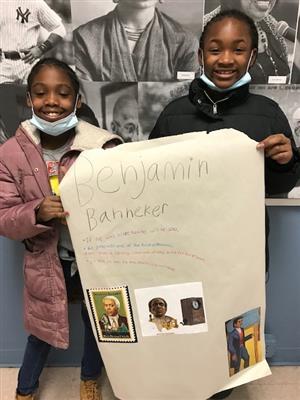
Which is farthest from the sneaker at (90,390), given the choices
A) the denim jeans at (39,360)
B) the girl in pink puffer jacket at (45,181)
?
the girl in pink puffer jacket at (45,181)

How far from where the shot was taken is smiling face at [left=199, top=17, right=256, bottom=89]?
43.5 inches

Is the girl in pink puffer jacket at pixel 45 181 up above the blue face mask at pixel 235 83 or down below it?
below

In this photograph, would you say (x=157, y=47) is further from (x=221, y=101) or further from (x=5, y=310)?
(x=5, y=310)

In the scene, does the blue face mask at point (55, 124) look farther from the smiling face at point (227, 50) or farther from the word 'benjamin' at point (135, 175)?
the smiling face at point (227, 50)

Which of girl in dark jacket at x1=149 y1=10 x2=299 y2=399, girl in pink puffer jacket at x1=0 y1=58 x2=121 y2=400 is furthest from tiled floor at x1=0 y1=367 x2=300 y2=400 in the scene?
girl in dark jacket at x1=149 y1=10 x2=299 y2=399

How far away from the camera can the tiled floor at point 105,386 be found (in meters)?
1.54

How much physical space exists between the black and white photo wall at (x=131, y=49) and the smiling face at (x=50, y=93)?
192 millimetres

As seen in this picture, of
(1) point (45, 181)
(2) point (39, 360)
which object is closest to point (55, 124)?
(1) point (45, 181)

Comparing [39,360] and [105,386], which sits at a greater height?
[39,360]

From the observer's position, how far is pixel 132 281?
111cm

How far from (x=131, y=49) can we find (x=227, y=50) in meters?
0.35

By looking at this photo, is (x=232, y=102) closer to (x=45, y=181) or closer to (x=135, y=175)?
(x=135, y=175)

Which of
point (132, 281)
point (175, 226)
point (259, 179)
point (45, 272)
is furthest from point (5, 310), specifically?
point (259, 179)

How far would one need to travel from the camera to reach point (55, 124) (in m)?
1.17
